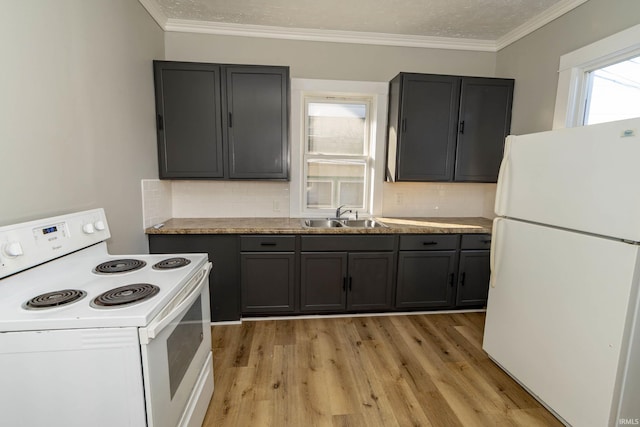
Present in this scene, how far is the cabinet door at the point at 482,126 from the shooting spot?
2764 millimetres

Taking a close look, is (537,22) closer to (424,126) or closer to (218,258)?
(424,126)

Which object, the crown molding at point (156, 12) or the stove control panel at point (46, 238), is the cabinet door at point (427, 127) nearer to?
the crown molding at point (156, 12)

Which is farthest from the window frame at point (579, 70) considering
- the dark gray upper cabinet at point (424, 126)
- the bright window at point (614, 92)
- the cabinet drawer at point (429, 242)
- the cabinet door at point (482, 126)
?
the cabinet drawer at point (429, 242)

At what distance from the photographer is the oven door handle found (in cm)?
93

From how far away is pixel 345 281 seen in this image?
8.62 feet

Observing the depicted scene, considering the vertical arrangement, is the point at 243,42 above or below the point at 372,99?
above

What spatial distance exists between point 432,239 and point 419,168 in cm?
69

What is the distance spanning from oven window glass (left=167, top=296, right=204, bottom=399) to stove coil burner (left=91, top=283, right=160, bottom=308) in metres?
0.19

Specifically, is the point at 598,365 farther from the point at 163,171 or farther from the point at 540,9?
the point at 163,171

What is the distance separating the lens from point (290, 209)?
3.03 m

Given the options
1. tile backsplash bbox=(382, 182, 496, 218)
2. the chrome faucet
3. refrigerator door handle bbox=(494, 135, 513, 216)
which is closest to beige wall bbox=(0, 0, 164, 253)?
the chrome faucet

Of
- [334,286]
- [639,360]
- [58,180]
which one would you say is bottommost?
[334,286]

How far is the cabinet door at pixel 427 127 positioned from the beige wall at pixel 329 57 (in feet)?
1.36

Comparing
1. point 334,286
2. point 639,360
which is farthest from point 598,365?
point 334,286
